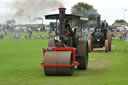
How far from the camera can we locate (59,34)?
537 inches

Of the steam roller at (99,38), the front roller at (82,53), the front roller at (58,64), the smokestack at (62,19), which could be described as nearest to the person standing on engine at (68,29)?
the front roller at (82,53)

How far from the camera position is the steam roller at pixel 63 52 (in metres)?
12.4

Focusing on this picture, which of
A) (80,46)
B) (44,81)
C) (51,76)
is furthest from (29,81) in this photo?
(80,46)

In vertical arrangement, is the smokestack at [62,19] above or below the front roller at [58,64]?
above

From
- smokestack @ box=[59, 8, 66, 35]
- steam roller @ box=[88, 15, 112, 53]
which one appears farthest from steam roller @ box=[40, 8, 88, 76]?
steam roller @ box=[88, 15, 112, 53]

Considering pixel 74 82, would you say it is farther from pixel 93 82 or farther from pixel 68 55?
pixel 68 55

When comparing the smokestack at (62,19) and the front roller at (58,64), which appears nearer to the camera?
the front roller at (58,64)

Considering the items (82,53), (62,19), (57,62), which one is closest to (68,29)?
(62,19)

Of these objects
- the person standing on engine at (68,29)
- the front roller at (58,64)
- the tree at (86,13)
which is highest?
the tree at (86,13)

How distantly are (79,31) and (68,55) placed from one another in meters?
2.83

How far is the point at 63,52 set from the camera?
41.7 ft

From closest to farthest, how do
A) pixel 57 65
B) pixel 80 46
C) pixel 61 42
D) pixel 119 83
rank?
pixel 119 83
pixel 57 65
pixel 61 42
pixel 80 46

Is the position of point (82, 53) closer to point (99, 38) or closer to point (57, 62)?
point (57, 62)

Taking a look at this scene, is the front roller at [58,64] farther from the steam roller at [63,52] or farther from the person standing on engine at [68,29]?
the person standing on engine at [68,29]
